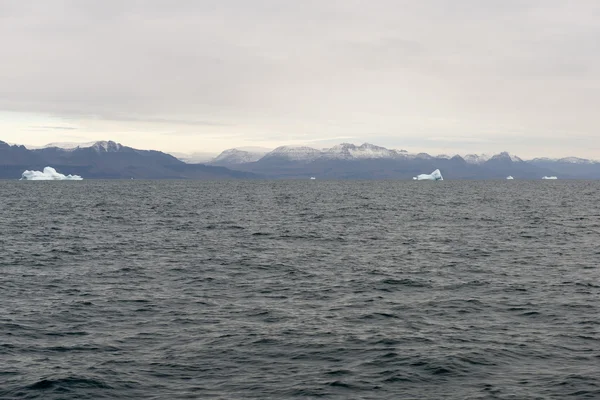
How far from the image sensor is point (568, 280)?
42.4 meters

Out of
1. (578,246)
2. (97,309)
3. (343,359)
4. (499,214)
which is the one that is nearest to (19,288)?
(97,309)

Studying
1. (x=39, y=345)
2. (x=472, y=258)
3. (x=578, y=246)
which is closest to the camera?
(x=39, y=345)

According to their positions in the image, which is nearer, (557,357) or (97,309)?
(557,357)

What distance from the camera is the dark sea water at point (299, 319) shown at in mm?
22906

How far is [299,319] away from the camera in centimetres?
3191

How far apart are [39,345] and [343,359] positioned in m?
13.4

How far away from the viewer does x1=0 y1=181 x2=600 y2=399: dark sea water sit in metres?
22.9

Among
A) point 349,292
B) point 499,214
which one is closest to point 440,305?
point 349,292

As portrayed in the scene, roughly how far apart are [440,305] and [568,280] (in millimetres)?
12794

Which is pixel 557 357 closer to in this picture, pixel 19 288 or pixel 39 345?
pixel 39 345

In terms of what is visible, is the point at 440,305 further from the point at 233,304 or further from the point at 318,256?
the point at 318,256

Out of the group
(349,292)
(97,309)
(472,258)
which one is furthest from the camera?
(472,258)

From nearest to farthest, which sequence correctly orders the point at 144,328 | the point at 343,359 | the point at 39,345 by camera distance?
the point at 343,359 → the point at 39,345 → the point at 144,328

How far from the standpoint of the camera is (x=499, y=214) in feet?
349
